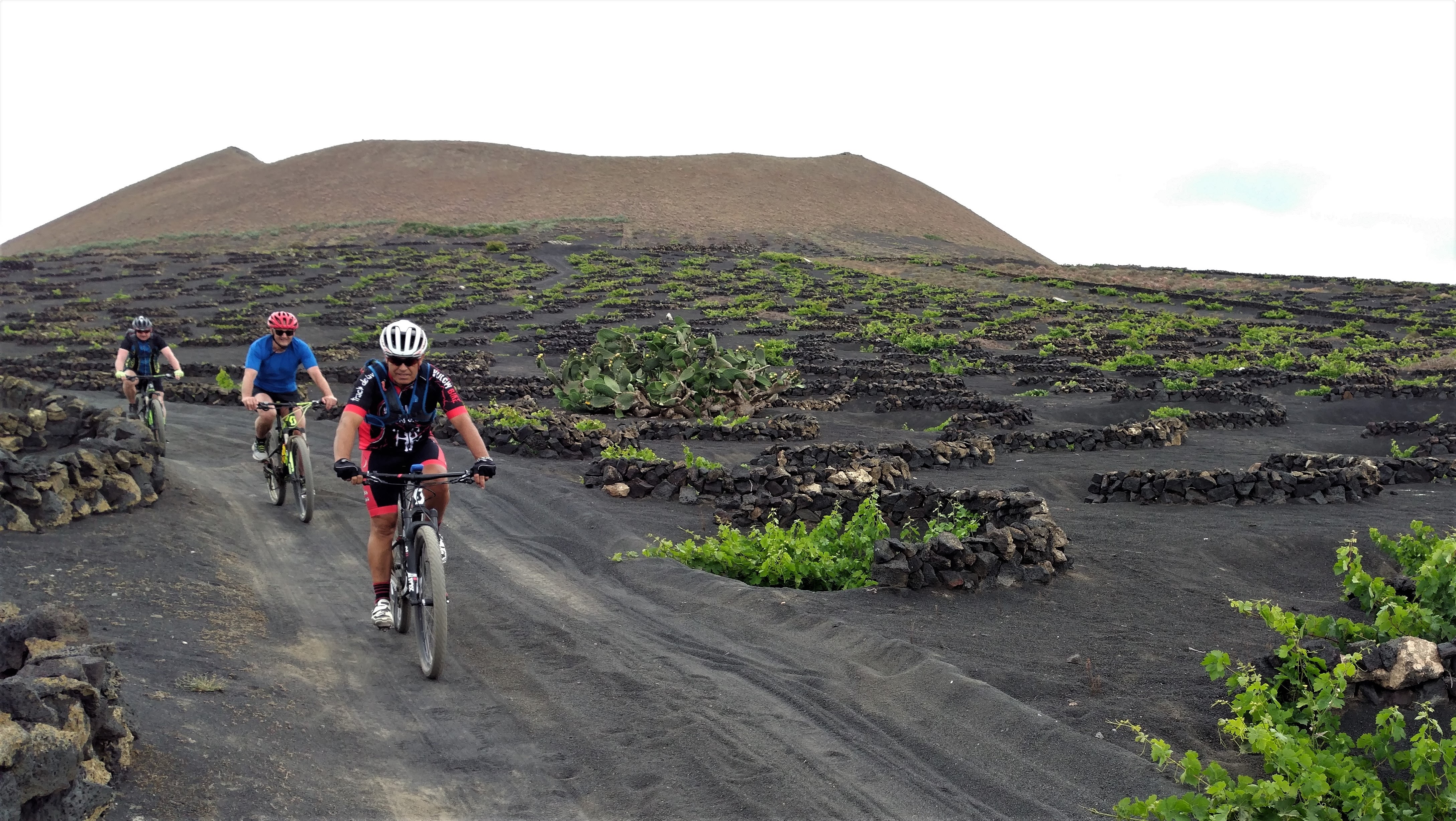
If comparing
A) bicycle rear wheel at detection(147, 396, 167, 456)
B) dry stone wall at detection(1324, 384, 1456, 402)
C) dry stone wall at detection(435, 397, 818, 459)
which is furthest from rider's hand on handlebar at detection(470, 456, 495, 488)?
dry stone wall at detection(1324, 384, 1456, 402)

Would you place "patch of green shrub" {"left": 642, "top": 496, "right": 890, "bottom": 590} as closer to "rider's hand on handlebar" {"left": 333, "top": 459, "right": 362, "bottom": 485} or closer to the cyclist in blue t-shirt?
"rider's hand on handlebar" {"left": 333, "top": 459, "right": 362, "bottom": 485}

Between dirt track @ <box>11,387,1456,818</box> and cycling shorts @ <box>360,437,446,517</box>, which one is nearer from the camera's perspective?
dirt track @ <box>11,387,1456,818</box>

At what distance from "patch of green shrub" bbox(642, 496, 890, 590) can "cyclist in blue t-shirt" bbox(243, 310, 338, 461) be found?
4.73m

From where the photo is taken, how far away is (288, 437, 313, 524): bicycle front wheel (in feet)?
38.7

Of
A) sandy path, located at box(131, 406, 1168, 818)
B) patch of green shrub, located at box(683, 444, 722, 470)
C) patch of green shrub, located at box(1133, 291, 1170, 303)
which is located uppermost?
patch of green shrub, located at box(1133, 291, 1170, 303)

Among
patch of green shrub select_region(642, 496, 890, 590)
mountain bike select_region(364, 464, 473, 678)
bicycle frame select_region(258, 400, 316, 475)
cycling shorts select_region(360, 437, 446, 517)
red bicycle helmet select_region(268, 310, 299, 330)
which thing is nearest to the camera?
mountain bike select_region(364, 464, 473, 678)

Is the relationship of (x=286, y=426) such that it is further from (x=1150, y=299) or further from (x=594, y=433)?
(x=1150, y=299)


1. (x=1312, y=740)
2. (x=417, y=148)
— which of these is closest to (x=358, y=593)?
(x=1312, y=740)

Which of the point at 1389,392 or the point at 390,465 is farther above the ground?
the point at 1389,392

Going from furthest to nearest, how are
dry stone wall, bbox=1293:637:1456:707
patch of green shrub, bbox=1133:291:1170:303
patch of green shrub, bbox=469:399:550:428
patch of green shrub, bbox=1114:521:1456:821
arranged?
patch of green shrub, bbox=1133:291:1170:303 → patch of green shrub, bbox=469:399:550:428 → dry stone wall, bbox=1293:637:1456:707 → patch of green shrub, bbox=1114:521:1456:821

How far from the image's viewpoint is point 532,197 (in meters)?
128

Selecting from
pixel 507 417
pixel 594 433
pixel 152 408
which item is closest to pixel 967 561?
pixel 594 433

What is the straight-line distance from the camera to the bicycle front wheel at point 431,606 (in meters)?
7.01

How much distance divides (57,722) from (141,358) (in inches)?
514
